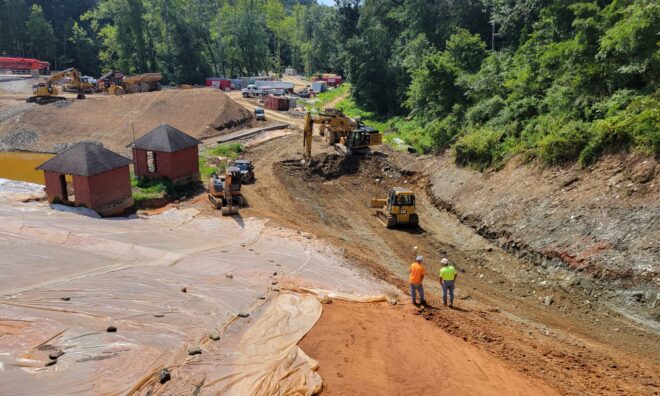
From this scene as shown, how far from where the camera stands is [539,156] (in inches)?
983

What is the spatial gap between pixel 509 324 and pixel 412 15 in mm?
44680

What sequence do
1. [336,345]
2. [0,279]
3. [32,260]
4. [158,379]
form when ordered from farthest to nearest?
[32,260] < [0,279] < [336,345] < [158,379]

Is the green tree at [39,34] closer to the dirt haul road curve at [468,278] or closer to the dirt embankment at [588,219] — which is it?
the dirt haul road curve at [468,278]

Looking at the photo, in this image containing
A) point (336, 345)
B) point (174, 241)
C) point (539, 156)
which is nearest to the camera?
point (336, 345)

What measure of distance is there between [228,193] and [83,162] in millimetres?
6806

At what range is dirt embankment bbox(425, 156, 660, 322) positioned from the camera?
56.7 ft

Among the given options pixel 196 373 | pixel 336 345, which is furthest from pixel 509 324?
pixel 196 373

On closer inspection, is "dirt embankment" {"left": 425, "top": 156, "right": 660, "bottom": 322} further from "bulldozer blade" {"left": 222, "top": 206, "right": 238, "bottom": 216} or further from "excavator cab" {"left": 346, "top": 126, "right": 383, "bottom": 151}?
"bulldozer blade" {"left": 222, "top": 206, "right": 238, "bottom": 216}

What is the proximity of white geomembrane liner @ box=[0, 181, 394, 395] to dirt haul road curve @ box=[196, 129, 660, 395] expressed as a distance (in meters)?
1.63

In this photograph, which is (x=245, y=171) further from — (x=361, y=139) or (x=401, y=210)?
(x=401, y=210)

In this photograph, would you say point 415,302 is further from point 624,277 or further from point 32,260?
point 32,260

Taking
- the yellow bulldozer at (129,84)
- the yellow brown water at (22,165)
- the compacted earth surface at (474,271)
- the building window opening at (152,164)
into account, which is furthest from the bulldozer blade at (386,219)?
the yellow bulldozer at (129,84)

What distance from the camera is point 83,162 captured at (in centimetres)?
2334

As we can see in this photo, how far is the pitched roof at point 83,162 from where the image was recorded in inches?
909
